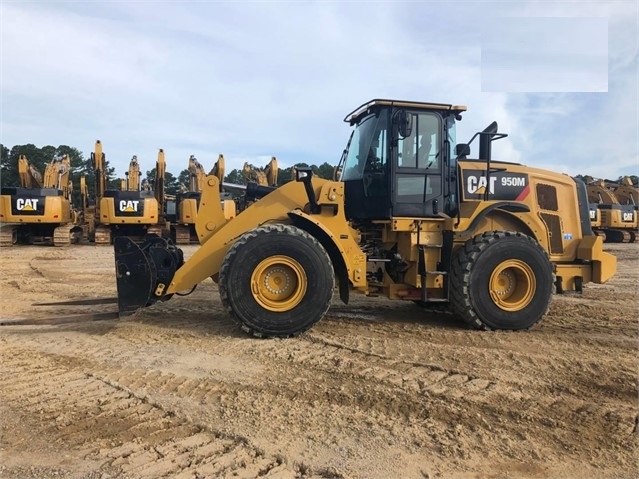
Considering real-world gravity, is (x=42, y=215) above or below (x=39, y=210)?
below

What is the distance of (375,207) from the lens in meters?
6.22

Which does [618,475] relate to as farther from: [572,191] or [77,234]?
[77,234]

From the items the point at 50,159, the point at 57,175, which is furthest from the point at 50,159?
the point at 57,175

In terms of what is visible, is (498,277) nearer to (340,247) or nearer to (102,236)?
(340,247)

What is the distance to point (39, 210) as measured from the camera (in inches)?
729

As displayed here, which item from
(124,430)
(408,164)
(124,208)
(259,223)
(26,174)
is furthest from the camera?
(124,208)

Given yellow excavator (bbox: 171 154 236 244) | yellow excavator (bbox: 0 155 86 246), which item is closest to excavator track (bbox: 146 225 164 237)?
yellow excavator (bbox: 171 154 236 244)

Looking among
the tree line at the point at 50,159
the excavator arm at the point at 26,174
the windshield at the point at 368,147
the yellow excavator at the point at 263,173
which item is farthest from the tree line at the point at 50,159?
the windshield at the point at 368,147

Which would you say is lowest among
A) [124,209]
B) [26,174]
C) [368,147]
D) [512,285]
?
[512,285]

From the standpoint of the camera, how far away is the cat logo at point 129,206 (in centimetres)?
2014

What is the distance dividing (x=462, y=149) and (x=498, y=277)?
1666 mm

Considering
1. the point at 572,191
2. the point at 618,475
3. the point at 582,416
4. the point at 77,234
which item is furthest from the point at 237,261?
the point at 77,234

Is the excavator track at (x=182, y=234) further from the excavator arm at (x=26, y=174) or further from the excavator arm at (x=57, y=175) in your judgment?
the excavator arm at (x=26, y=174)

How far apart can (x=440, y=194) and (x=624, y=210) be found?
24.1 m
